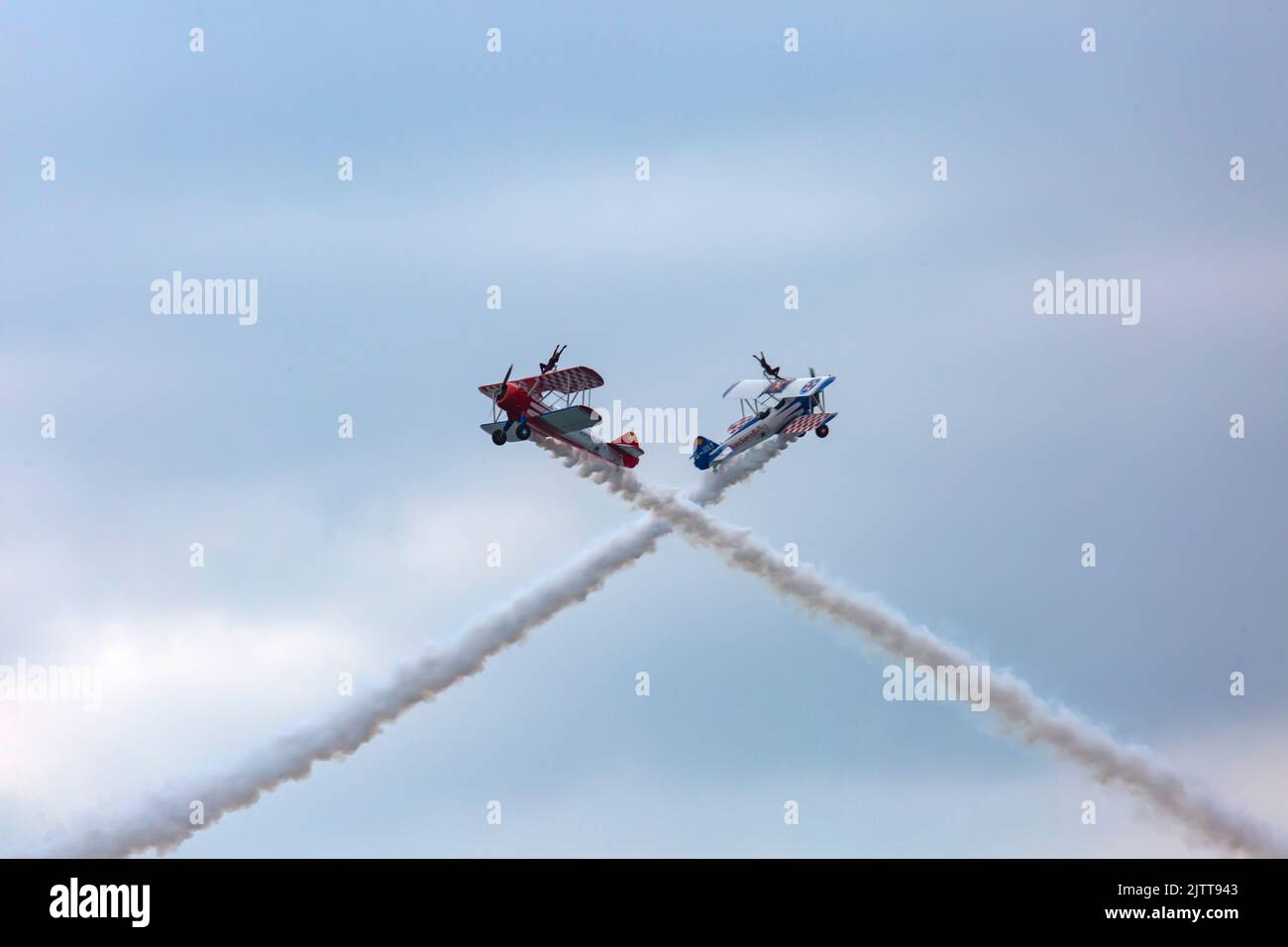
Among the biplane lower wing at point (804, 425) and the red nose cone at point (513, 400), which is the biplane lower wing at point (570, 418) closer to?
the red nose cone at point (513, 400)

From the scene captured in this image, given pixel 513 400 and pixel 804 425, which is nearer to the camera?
pixel 513 400

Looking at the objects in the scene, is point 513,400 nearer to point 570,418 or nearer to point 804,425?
point 570,418

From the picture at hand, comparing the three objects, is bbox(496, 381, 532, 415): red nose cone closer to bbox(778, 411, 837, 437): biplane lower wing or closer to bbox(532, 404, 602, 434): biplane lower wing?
bbox(532, 404, 602, 434): biplane lower wing

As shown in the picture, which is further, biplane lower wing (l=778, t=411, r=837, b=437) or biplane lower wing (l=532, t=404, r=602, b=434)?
biplane lower wing (l=778, t=411, r=837, b=437)
